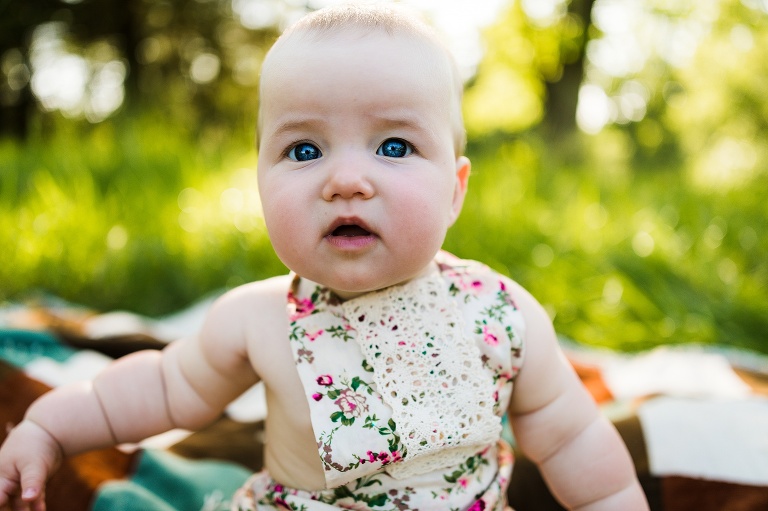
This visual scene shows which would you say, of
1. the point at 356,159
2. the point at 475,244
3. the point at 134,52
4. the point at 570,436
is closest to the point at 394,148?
the point at 356,159

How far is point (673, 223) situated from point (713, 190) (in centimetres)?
150

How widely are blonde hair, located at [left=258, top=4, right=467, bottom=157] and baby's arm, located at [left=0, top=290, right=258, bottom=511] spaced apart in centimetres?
47

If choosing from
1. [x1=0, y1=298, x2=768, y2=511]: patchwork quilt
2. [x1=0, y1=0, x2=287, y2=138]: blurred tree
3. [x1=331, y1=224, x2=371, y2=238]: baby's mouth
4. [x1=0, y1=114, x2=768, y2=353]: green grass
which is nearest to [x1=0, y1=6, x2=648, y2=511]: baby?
[x1=331, y1=224, x2=371, y2=238]: baby's mouth

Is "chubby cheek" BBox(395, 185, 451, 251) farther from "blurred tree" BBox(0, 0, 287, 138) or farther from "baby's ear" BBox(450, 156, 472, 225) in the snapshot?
"blurred tree" BBox(0, 0, 287, 138)

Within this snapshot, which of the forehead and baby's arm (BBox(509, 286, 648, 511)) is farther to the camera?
baby's arm (BBox(509, 286, 648, 511))

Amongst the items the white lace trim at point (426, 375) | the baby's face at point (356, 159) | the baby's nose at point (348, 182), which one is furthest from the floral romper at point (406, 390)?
the baby's nose at point (348, 182)

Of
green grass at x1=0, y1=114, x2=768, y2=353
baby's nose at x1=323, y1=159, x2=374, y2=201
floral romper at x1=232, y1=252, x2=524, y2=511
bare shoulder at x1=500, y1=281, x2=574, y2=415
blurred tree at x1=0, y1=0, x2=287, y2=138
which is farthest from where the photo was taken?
blurred tree at x1=0, y1=0, x2=287, y2=138

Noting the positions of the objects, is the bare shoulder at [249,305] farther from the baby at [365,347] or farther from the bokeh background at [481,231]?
the bokeh background at [481,231]

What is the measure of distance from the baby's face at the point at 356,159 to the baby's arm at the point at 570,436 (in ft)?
0.97

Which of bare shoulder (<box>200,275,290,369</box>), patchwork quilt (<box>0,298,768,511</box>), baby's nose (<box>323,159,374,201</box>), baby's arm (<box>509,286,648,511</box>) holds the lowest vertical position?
patchwork quilt (<box>0,298,768,511</box>)

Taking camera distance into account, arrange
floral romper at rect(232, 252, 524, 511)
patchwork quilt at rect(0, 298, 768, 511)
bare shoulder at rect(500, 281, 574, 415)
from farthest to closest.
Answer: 1. patchwork quilt at rect(0, 298, 768, 511)
2. bare shoulder at rect(500, 281, 574, 415)
3. floral romper at rect(232, 252, 524, 511)

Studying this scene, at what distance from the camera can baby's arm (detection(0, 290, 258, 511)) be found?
3.67 feet

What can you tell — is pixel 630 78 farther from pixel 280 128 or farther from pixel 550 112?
pixel 280 128

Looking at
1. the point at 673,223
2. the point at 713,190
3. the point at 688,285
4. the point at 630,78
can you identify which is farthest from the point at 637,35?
the point at 688,285
